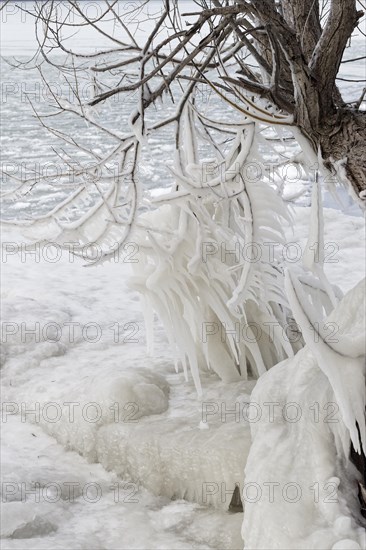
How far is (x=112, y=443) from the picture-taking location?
2793 mm

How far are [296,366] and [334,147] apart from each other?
0.69m

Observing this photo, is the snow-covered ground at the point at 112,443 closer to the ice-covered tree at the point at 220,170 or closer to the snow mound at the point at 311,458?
the snow mound at the point at 311,458

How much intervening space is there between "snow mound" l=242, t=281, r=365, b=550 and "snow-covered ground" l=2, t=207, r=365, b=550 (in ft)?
0.10

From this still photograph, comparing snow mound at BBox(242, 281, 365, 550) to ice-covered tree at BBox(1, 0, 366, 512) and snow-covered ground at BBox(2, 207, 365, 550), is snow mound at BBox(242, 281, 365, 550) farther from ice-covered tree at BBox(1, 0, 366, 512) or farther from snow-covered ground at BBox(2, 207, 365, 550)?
ice-covered tree at BBox(1, 0, 366, 512)

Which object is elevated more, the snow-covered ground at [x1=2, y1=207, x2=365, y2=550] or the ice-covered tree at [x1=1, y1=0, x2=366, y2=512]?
A: the ice-covered tree at [x1=1, y1=0, x2=366, y2=512]

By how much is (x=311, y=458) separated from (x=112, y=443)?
3.36ft

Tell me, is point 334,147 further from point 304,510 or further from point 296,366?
point 304,510

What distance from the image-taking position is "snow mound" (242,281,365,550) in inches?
68.1

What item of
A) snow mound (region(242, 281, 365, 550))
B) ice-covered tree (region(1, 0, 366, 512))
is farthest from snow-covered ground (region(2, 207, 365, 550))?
ice-covered tree (region(1, 0, 366, 512))

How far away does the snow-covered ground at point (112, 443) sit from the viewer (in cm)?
246

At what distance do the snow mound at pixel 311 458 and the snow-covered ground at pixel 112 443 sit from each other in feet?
0.10

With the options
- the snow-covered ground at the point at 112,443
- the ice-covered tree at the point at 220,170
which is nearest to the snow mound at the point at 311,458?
the snow-covered ground at the point at 112,443

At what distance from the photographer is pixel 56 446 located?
298 cm

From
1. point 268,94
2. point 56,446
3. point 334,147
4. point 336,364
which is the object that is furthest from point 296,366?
point 56,446
